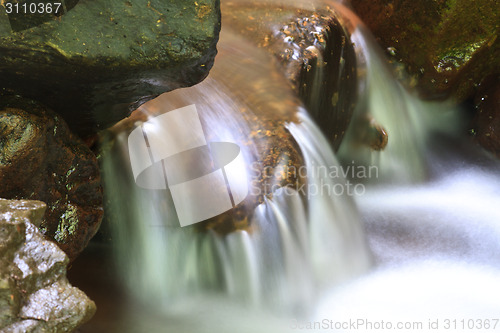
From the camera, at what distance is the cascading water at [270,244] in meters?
2.62

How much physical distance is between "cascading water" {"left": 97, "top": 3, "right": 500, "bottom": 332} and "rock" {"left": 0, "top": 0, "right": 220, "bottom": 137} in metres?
0.64

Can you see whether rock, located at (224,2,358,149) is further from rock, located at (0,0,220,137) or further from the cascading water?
rock, located at (0,0,220,137)

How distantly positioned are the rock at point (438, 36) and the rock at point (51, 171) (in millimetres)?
2669

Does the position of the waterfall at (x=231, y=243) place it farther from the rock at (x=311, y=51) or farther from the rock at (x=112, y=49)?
the rock at (x=112, y=49)

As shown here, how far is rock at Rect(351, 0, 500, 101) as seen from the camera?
4078 mm

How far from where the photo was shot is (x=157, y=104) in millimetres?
2805

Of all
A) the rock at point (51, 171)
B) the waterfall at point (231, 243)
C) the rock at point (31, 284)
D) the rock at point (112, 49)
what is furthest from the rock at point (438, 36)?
the rock at point (31, 284)

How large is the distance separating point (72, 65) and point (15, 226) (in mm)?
610

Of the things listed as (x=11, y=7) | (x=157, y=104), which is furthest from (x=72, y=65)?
(x=157, y=104)

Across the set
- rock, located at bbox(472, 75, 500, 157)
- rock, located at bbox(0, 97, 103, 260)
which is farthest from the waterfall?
rock, located at bbox(472, 75, 500, 157)

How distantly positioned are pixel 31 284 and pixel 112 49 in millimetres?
798

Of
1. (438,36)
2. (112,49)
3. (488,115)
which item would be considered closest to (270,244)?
(112,49)

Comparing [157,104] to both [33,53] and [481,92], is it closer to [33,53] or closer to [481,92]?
[33,53]

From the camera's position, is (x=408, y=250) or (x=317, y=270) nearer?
(x=317, y=270)
